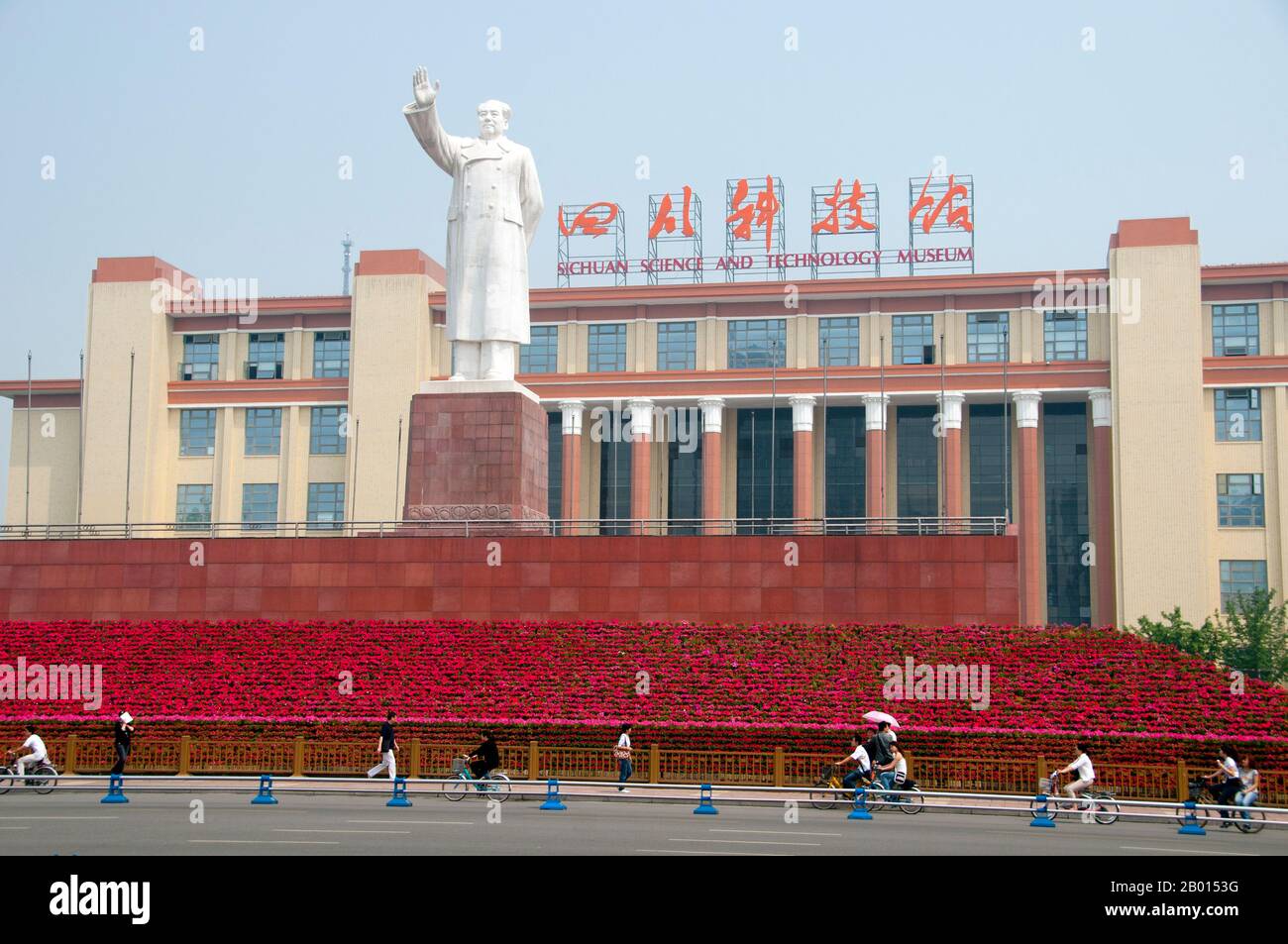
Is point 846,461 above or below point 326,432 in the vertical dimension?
below

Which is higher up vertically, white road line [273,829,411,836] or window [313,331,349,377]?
window [313,331,349,377]

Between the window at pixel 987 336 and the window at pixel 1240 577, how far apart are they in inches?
423

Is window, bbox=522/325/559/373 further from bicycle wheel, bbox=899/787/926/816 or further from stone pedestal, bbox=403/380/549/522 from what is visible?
bicycle wheel, bbox=899/787/926/816

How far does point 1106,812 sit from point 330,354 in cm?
4485

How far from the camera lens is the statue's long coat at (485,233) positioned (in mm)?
34438

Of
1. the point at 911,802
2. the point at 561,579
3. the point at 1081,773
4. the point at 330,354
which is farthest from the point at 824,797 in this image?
the point at 330,354

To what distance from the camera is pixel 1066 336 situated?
5647cm

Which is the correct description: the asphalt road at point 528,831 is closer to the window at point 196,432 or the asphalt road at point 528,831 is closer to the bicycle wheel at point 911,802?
the bicycle wheel at point 911,802

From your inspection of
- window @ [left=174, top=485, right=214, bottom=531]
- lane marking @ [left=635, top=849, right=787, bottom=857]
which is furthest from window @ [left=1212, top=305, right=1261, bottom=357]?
lane marking @ [left=635, top=849, right=787, bottom=857]

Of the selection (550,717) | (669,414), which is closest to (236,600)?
(550,717)

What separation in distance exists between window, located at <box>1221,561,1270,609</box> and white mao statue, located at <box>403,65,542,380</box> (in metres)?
30.2

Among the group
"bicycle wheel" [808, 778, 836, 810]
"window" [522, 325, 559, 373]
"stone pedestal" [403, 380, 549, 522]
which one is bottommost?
"bicycle wheel" [808, 778, 836, 810]

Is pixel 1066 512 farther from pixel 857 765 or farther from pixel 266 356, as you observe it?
pixel 857 765

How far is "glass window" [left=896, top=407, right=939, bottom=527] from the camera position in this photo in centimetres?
5784
